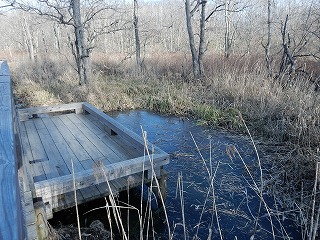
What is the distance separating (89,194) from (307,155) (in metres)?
3.33

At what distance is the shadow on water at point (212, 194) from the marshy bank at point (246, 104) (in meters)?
0.12

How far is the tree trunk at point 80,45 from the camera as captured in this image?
827cm

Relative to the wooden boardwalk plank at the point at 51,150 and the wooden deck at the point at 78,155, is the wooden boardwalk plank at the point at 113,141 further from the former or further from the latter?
the wooden boardwalk plank at the point at 51,150

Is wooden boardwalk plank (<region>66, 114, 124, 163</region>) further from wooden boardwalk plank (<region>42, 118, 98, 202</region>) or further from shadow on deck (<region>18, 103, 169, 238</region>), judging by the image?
wooden boardwalk plank (<region>42, 118, 98, 202</region>)

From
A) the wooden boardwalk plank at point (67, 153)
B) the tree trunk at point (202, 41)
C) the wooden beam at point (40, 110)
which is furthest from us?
the tree trunk at point (202, 41)

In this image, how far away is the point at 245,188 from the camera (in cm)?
388

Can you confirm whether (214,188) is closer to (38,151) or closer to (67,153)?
(67,153)

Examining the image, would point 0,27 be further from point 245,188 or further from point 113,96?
point 245,188

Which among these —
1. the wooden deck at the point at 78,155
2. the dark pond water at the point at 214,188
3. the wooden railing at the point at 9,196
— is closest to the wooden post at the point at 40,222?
the wooden deck at the point at 78,155

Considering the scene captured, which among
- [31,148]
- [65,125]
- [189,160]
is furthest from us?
[65,125]

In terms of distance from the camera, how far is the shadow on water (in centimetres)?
305

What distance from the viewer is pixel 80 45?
8.68m

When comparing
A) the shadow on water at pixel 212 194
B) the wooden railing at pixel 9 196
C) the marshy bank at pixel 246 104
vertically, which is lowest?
the shadow on water at pixel 212 194

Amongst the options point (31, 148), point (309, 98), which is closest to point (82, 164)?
point (31, 148)
